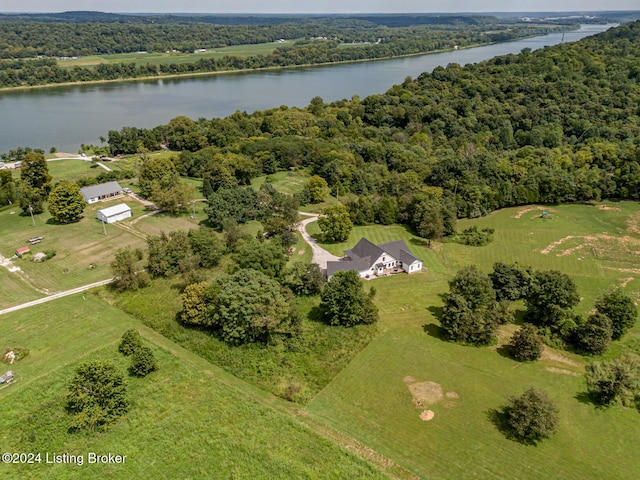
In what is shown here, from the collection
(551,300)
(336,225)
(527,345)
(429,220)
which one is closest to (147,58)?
(336,225)

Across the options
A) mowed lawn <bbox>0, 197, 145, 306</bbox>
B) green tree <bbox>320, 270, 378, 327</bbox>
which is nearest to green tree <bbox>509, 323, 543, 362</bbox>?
green tree <bbox>320, 270, 378, 327</bbox>

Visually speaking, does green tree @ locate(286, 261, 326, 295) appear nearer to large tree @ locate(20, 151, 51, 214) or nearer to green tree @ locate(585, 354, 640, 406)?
green tree @ locate(585, 354, 640, 406)

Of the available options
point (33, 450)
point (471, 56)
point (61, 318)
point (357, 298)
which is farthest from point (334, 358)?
point (471, 56)

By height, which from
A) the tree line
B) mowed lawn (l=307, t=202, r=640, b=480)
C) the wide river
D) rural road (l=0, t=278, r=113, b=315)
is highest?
the tree line

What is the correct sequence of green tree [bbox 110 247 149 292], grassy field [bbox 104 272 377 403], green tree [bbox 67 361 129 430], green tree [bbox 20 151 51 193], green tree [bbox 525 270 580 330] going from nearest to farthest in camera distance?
1. green tree [bbox 67 361 129 430]
2. grassy field [bbox 104 272 377 403]
3. green tree [bbox 525 270 580 330]
4. green tree [bbox 110 247 149 292]
5. green tree [bbox 20 151 51 193]

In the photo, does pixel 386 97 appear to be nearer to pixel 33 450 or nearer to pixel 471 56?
pixel 33 450

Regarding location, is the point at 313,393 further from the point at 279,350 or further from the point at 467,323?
the point at 467,323
